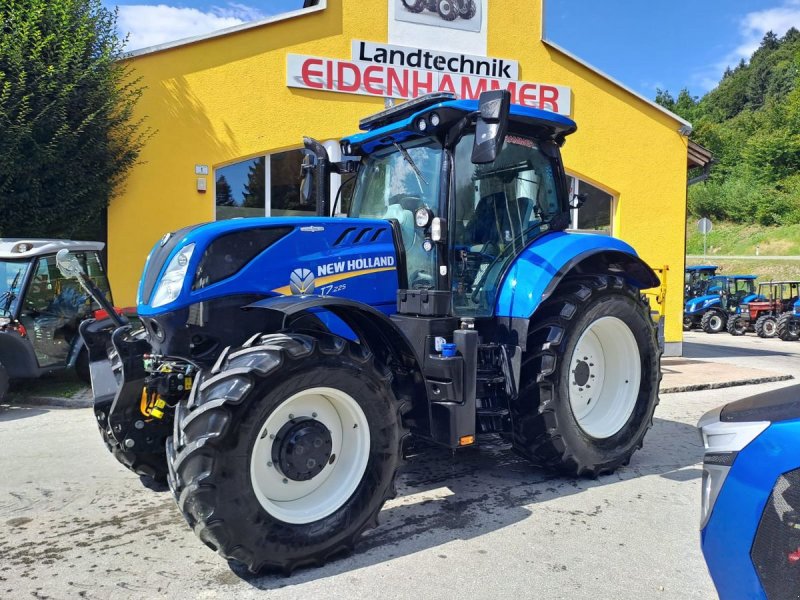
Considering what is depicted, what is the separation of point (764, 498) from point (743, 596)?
0.33 meters

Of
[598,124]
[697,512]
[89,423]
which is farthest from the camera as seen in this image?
[598,124]

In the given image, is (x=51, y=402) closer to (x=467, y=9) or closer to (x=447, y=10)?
(x=447, y=10)

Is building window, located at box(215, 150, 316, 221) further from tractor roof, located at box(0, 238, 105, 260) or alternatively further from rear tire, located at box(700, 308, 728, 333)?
rear tire, located at box(700, 308, 728, 333)

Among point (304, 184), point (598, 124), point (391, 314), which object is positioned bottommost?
point (391, 314)

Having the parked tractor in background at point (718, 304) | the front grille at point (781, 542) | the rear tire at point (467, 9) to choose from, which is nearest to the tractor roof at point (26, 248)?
the rear tire at point (467, 9)

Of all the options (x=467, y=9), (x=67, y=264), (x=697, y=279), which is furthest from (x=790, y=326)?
(x=67, y=264)

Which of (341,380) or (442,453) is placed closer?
(341,380)

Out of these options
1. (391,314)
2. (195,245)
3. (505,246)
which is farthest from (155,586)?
(505,246)

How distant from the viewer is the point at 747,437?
2127 mm

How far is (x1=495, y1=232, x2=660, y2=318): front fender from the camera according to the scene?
13.8ft

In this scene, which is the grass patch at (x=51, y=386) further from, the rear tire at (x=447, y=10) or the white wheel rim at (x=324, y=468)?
the rear tire at (x=447, y=10)

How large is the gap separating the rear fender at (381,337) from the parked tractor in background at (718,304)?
17.9m

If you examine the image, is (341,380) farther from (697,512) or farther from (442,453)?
(697,512)

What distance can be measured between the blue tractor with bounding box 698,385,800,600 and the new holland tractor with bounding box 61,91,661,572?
1.62m
